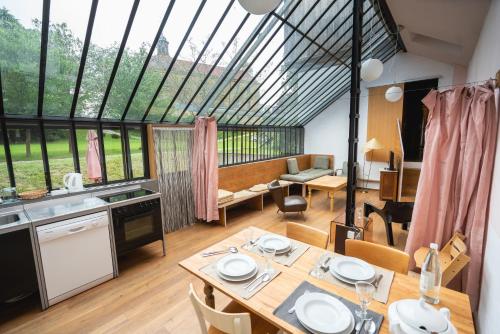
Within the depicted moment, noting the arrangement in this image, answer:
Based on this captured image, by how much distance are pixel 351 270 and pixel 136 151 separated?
3302 mm

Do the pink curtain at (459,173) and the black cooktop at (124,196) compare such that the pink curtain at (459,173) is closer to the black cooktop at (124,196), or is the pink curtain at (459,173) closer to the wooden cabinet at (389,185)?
the black cooktop at (124,196)

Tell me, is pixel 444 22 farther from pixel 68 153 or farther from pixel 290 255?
pixel 68 153

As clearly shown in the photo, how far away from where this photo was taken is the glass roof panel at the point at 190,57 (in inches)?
101

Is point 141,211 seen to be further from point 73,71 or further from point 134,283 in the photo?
point 73,71

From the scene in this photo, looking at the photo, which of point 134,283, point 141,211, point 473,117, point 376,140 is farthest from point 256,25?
point 376,140

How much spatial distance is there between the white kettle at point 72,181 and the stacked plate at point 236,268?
233 cm

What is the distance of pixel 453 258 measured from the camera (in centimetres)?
164

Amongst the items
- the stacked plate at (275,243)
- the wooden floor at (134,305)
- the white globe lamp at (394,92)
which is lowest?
the wooden floor at (134,305)

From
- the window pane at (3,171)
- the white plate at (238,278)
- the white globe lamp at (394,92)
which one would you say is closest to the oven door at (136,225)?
the window pane at (3,171)

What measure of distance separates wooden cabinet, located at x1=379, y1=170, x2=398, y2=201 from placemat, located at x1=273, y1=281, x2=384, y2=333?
4900 mm

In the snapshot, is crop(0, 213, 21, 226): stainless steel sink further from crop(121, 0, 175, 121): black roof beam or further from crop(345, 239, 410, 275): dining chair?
crop(345, 239, 410, 275): dining chair

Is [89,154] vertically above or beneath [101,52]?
beneath

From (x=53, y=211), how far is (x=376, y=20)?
560cm

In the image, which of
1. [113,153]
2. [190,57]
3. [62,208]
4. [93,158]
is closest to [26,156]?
[93,158]
